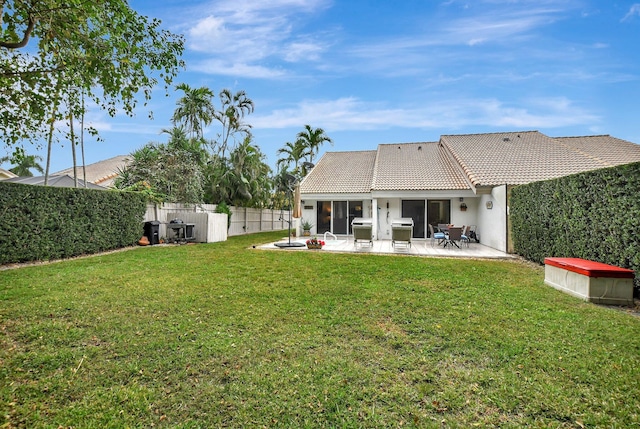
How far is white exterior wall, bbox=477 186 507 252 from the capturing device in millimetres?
11938

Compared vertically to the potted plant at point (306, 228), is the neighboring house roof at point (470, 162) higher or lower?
higher

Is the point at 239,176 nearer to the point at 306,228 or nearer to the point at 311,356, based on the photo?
the point at 306,228

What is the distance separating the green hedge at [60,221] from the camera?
859 centimetres

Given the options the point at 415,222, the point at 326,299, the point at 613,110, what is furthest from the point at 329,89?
the point at 326,299

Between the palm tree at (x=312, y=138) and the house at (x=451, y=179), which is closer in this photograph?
the house at (x=451, y=179)

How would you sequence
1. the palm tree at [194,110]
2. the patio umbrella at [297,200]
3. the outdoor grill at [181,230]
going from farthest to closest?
the palm tree at [194,110]
the outdoor grill at [181,230]
the patio umbrella at [297,200]

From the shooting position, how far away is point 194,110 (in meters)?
21.7

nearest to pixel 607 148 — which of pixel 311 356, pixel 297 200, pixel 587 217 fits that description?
pixel 587 217

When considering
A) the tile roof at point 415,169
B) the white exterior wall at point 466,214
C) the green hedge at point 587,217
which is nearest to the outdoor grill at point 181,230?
the tile roof at point 415,169

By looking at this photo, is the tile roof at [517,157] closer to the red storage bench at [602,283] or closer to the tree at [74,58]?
the red storage bench at [602,283]

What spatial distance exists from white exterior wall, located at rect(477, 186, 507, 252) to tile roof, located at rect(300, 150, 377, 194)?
6.20 metres

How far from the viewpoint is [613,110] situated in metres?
14.1

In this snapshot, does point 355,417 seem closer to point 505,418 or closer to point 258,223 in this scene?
point 505,418

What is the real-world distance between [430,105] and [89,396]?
808 inches
